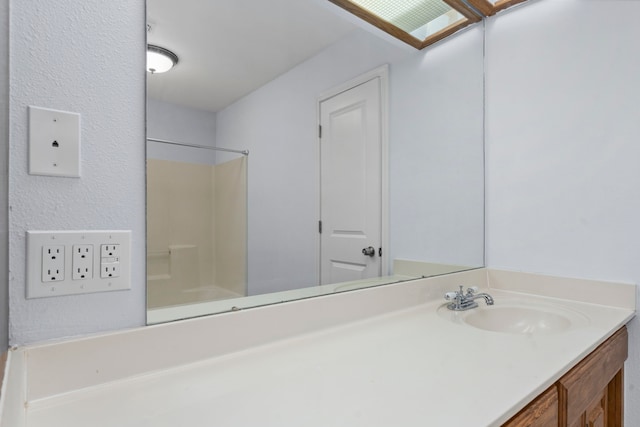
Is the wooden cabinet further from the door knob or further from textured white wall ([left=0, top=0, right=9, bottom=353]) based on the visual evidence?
textured white wall ([left=0, top=0, right=9, bottom=353])

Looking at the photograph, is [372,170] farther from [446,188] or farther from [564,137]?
[564,137]

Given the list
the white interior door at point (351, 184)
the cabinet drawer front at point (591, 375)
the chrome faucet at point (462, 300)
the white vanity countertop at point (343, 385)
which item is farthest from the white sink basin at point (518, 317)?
the white interior door at point (351, 184)

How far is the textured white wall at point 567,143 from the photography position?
1236mm

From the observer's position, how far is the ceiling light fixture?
2.53 ft

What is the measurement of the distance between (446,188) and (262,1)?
115 cm

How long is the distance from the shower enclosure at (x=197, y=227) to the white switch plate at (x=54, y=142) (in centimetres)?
14

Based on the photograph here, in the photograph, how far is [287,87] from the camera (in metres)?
1.16

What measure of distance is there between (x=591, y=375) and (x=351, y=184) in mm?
917

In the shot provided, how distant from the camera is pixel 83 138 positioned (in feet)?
2.21

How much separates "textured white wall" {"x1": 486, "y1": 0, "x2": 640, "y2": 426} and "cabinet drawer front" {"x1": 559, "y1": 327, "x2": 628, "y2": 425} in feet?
0.63

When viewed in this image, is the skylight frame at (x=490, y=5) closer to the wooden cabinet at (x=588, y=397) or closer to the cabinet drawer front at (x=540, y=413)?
the wooden cabinet at (x=588, y=397)

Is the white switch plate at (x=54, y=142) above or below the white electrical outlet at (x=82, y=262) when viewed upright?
above

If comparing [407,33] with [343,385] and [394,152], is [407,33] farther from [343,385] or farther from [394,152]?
[343,385]

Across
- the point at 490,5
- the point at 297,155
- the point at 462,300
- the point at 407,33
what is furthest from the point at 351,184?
the point at 490,5
